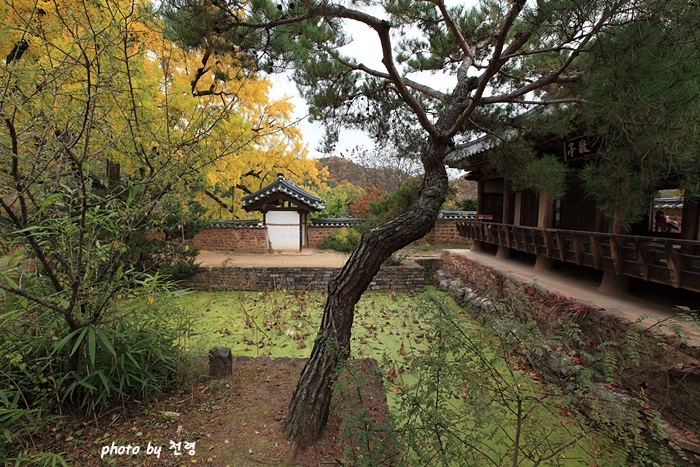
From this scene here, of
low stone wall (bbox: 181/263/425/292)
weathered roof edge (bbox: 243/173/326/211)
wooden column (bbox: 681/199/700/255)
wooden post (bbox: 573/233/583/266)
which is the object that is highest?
weathered roof edge (bbox: 243/173/326/211)

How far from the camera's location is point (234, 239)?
38.0 ft

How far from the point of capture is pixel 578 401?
5.51 ft

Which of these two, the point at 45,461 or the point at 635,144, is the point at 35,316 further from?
the point at 635,144

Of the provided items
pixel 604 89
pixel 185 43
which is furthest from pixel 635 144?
pixel 185 43

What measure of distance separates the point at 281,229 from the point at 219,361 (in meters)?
8.69

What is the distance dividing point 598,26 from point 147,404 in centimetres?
386

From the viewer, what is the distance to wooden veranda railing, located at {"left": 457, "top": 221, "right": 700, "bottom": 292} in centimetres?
320

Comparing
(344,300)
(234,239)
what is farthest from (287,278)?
(344,300)

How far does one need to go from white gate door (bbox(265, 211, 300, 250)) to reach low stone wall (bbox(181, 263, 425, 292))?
11.3 ft

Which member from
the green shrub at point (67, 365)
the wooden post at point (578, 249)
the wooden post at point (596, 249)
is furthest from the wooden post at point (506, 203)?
the green shrub at point (67, 365)

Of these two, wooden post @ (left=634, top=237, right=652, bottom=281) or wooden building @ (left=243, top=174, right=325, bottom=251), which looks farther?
wooden building @ (left=243, top=174, right=325, bottom=251)

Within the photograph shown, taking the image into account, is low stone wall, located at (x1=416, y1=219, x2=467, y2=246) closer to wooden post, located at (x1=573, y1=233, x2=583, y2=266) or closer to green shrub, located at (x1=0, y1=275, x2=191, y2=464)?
wooden post, located at (x1=573, y1=233, x2=583, y2=266)

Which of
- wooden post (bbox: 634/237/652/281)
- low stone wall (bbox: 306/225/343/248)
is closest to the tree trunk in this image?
wooden post (bbox: 634/237/652/281)

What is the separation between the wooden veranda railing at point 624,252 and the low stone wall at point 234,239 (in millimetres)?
7988
